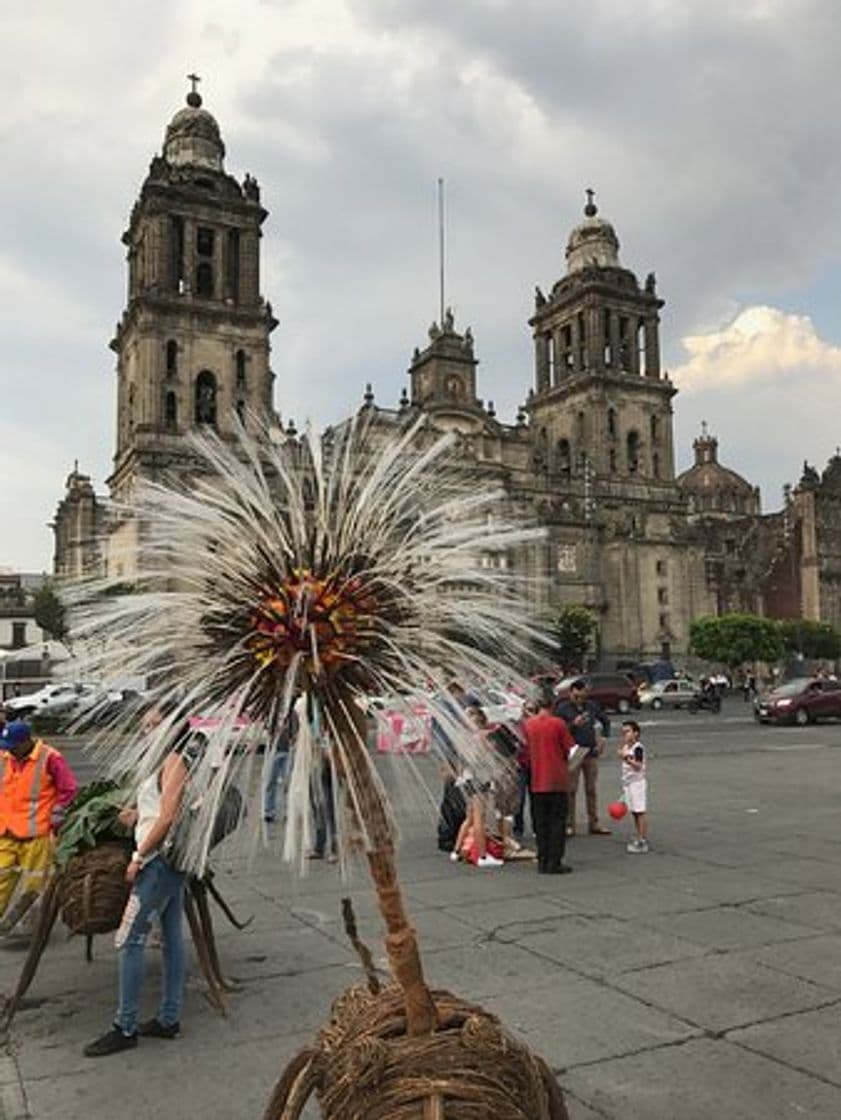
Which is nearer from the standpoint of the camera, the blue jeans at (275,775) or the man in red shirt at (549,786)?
the blue jeans at (275,775)

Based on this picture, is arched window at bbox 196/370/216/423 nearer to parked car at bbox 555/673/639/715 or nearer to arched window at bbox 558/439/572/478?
arched window at bbox 558/439/572/478

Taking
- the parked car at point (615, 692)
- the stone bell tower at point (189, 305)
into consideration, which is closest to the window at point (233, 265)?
the stone bell tower at point (189, 305)

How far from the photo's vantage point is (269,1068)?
4.62 metres

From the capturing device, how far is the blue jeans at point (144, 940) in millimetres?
4895

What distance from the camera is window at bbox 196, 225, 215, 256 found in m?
60.9

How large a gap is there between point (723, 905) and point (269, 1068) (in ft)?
14.3

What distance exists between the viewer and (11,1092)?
14.5ft

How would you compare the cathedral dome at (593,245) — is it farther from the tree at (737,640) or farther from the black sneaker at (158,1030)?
the black sneaker at (158,1030)

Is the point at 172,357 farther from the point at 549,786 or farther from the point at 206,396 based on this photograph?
the point at 549,786

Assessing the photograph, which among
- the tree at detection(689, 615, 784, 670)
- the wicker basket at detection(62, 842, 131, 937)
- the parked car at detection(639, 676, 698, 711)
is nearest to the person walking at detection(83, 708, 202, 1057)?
the wicker basket at detection(62, 842, 131, 937)

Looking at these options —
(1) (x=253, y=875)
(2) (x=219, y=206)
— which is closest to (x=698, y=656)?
(2) (x=219, y=206)

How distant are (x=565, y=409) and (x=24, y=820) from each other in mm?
72658

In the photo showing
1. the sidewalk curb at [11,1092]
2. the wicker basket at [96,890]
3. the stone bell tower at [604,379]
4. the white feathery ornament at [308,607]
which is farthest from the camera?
the stone bell tower at [604,379]

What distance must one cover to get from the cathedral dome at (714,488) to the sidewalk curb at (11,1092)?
325ft
